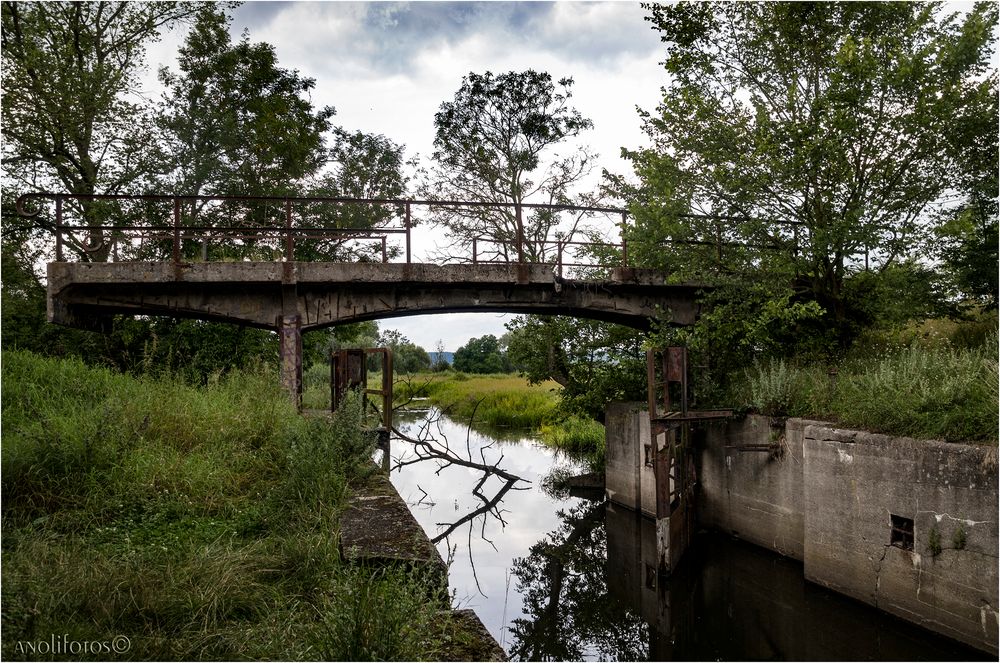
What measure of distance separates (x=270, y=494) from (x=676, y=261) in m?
8.34

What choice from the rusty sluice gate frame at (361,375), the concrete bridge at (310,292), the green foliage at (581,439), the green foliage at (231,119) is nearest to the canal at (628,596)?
the rusty sluice gate frame at (361,375)

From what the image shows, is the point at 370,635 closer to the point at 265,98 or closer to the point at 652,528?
the point at 652,528

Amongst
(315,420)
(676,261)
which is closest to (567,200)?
(676,261)

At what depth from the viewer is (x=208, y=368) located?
13383 mm

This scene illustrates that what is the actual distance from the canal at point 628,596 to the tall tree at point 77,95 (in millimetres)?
10264

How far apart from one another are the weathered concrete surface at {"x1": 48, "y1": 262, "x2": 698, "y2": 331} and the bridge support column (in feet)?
0.49

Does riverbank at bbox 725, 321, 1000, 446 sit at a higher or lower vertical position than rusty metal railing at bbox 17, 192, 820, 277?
lower

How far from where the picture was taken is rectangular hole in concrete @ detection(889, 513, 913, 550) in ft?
23.7

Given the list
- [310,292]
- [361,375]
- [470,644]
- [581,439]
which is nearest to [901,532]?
[470,644]

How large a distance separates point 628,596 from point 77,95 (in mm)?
14966

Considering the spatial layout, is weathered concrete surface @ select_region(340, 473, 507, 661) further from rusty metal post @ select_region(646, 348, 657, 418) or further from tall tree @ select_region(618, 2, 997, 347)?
tall tree @ select_region(618, 2, 997, 347)

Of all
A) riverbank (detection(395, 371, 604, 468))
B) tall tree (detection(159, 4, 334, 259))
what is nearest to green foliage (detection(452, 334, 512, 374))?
riverbank (detection(395, 371, 604, 468))

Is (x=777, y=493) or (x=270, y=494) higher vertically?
(x=270, y=494)

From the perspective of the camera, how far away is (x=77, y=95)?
13.1m
